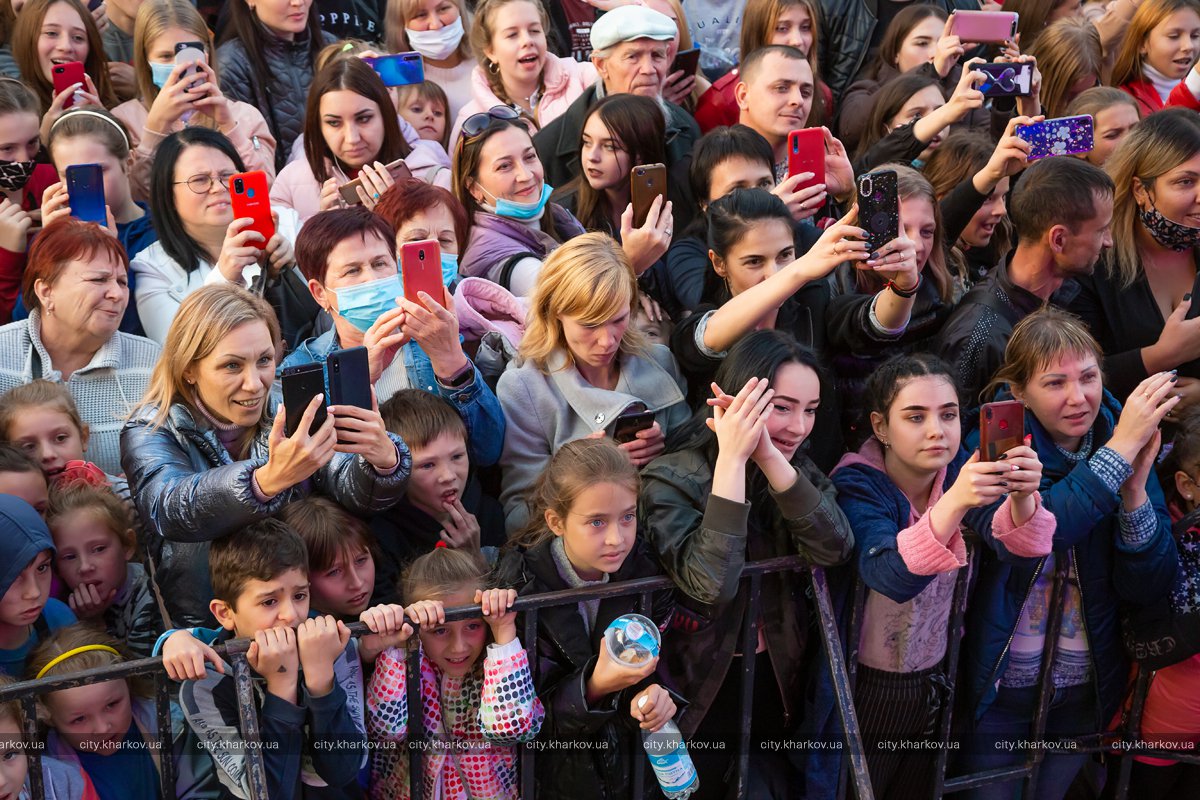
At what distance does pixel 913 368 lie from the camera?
165 inches

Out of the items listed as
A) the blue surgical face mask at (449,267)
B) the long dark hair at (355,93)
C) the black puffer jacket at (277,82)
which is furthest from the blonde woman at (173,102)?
the blue surgical face mask at (449,267)

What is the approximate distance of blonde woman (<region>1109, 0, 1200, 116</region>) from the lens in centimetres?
680

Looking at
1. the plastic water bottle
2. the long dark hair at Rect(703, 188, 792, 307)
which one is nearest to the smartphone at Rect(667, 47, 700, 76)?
the long dark hair at Rect(703, 188, 792, 307)

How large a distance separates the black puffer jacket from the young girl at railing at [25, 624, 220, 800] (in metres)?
3.19

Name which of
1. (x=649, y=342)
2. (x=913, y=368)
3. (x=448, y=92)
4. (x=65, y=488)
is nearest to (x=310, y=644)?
(x=65, y=488)

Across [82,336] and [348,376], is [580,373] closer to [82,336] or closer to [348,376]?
[348,376]

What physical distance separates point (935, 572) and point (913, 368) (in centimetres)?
67

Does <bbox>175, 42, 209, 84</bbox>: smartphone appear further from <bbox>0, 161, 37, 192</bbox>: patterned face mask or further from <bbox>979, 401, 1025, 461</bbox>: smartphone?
<bbox>979, 401, 1025, 461</bbox>: smartphone

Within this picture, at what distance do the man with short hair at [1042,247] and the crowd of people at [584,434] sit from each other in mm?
18

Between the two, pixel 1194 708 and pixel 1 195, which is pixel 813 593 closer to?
pixel 1194 708

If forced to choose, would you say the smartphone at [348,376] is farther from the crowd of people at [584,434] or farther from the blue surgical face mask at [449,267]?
the blue surgical face mask at [449,267]

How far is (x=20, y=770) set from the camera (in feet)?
10.9

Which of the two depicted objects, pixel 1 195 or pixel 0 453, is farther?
pixel 1 195

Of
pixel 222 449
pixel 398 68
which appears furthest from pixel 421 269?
pixel 398 68
